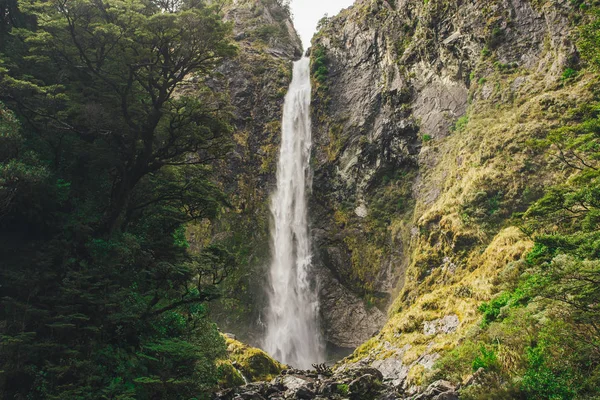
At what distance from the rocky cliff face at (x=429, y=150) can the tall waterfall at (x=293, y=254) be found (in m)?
1.27

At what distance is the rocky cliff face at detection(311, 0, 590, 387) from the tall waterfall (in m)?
1.27

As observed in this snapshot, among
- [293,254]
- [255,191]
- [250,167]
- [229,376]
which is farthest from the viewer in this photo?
[250,167]

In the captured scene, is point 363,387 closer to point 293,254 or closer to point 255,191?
point 293,254

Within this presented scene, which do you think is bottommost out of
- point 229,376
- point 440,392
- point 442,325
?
point 229,376

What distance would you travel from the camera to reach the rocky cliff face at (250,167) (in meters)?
27.4

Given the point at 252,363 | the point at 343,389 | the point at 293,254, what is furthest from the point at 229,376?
the point at 293,254

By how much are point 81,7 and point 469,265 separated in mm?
16266

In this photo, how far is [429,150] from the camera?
79.3ft

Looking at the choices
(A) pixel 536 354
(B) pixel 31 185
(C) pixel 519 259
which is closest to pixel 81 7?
(B) pixel 31 185

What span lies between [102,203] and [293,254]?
56.1 feet

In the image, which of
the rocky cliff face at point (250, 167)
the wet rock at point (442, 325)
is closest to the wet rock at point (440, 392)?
the wet rock at point (442, 325)

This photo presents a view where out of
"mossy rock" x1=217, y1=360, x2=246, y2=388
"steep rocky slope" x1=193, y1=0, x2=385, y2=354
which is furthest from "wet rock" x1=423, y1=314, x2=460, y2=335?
"steep rocky slope" x1=193, y1=0, x2=385, y2=354

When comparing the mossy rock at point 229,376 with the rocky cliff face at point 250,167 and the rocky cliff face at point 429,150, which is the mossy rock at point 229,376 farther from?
the rocky cliff face at point 250,167

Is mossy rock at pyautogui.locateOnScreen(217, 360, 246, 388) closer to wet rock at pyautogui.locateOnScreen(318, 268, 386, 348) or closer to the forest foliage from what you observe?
the forest foliage
